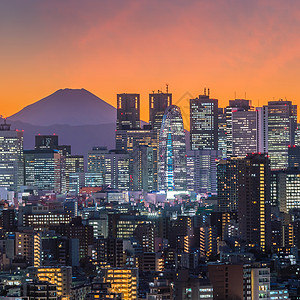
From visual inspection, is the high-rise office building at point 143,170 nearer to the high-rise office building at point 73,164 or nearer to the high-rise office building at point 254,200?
the high-rise office building at point 73,164

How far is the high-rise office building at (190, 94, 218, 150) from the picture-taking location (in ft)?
236

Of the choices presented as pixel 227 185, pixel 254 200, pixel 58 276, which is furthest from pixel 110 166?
pixel 58 276

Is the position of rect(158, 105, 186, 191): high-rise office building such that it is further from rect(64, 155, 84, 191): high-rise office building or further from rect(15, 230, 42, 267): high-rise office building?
rect(15, 230, 42, 267): high-rise office building

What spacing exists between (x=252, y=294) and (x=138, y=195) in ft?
139

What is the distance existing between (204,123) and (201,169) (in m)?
4.17

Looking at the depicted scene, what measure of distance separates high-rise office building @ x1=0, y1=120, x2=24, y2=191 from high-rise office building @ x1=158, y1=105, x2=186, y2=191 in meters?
7.59

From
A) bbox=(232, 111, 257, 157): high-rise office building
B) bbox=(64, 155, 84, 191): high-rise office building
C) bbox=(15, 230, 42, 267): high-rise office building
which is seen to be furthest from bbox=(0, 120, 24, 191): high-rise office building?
bbox=(15, 230, 42, 267): high-rise office building

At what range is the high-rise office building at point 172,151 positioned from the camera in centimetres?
6669

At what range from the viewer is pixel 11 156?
68875mm

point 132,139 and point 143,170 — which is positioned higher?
point 132,139

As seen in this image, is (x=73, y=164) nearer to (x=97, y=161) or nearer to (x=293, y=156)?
(x=97, y=161)

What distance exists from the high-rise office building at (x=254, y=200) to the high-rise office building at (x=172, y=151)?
85.6ft

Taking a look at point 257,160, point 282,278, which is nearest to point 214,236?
point 257,160

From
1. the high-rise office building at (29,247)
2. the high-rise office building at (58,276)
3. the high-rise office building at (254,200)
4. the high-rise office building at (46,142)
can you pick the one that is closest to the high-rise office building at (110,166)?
the high-rise office building at (46,142)
